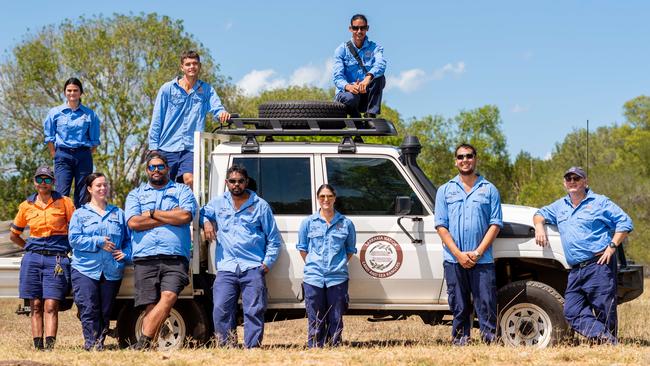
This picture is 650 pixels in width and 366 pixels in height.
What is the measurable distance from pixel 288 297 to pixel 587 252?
2.54 meters

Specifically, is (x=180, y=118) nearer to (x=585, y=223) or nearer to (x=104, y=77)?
(x=585, y=223)

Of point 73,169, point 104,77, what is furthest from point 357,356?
point 104,77

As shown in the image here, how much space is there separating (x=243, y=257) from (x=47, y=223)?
6.01 ft

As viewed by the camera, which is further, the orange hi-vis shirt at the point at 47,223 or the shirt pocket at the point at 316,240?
the orange hi-vis shirt at the point at 47,223

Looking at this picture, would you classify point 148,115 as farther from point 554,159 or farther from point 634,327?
point 554,159

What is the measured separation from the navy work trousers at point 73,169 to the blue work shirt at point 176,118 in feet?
3.29

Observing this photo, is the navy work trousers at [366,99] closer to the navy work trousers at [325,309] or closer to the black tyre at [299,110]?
the black tyre at [299,110]

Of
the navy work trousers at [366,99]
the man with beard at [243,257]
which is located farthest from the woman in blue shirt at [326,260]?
the navy work trousers at [366,99]

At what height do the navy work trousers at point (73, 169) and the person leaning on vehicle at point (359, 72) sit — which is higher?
the person leaning on vehicle at point (359, 72)

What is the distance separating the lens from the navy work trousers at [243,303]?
7.88 metres

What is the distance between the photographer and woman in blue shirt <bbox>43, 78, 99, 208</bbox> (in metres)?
9.20

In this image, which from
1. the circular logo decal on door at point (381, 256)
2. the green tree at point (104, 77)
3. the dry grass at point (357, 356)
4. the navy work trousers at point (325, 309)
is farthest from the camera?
the green tree at point (104, 77)

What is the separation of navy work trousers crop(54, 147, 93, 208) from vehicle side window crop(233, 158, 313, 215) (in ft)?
6.19

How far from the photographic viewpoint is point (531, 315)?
8.18 m
